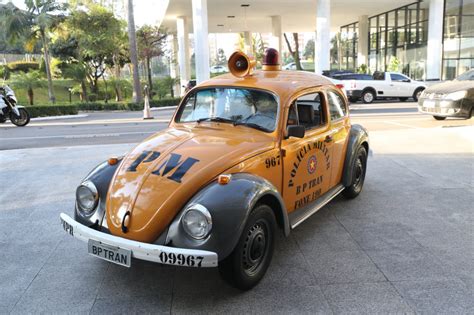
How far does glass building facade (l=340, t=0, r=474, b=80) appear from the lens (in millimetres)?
24953

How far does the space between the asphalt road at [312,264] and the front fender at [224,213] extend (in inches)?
20.9

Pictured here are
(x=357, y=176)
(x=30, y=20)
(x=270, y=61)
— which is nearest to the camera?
(x=270, y=61)

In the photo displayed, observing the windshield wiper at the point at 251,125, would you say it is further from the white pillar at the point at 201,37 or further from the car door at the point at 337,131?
the white pillar at the point at 201,37

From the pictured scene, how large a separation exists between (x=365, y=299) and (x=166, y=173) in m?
1.86

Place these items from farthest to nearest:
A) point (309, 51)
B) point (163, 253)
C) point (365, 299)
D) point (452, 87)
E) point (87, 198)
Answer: point (309, 51) < point (452, 87) < point (87, 198) < point (365, 299) < point (163, 253)

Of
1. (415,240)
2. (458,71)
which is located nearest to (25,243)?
(415,240)

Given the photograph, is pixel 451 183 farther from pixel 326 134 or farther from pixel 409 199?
pixel 326 134

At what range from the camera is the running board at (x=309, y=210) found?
4015mm

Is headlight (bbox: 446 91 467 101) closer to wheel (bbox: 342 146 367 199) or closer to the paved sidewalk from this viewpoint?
the paved sidewalk

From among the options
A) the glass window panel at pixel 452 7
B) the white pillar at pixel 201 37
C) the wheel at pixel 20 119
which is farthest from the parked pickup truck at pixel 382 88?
the wheel at pixel 20 119

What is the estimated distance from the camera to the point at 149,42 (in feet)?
97.1

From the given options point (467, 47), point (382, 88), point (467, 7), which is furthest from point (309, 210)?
point (467, 7)

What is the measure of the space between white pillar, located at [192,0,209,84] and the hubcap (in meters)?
19.6

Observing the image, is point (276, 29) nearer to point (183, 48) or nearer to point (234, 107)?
point (183, 48)
